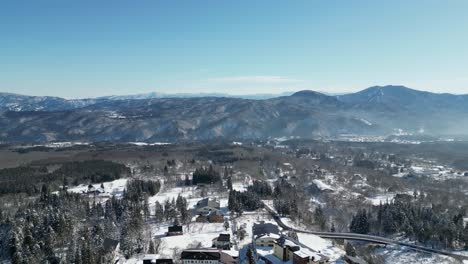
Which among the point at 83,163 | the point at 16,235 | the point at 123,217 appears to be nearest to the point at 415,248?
the point at 123,217

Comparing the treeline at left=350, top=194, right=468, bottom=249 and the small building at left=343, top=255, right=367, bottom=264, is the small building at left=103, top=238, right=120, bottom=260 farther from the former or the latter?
the treeline at left=350, top=194, right=468, bottom=249

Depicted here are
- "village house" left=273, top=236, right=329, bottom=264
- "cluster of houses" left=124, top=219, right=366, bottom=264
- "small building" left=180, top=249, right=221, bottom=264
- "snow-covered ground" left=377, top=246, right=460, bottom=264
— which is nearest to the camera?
"village house" left=273, top=236, right=329, bottom=264

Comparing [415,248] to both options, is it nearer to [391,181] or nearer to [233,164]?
[391,181]

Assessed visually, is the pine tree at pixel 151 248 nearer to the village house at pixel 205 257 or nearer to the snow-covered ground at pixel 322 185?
the village house at pixel 205 257

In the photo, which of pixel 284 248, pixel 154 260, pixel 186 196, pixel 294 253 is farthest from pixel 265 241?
pixel 186 196

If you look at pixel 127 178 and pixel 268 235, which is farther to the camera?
pixel 127 178

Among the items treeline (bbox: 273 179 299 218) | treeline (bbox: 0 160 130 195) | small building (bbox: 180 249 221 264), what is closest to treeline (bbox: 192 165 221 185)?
treeline (bbox: 273 179 299 218)
